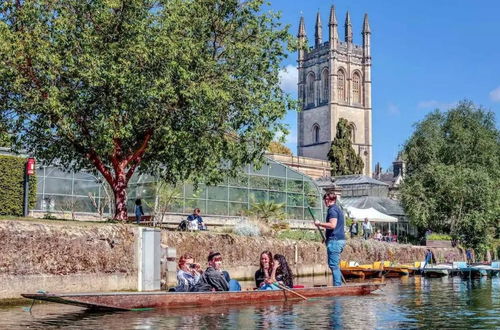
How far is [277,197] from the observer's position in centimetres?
4288

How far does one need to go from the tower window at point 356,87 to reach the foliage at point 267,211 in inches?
4672

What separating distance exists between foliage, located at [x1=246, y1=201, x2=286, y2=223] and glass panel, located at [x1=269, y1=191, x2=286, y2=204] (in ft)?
9.95

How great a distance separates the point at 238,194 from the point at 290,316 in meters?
25.2

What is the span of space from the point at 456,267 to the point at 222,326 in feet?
91.0

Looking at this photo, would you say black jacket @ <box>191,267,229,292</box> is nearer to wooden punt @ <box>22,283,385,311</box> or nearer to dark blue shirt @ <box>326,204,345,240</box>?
wooden punt @ <box>22,283,385,311</box>

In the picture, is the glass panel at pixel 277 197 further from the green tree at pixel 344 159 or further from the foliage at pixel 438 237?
the green tree at pixel 344 159

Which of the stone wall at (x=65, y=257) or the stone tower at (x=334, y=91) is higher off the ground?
the stone tower at (x=334, y=91)

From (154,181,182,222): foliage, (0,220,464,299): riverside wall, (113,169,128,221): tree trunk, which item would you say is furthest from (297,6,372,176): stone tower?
(0,220,464,299): riverside wall

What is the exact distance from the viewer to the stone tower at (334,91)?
489ft

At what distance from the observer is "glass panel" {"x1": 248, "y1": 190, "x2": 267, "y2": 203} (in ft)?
135

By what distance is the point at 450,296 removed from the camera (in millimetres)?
22766

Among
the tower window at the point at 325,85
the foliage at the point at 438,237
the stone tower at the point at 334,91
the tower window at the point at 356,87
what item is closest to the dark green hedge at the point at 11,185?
the foliage at the point at 438,237

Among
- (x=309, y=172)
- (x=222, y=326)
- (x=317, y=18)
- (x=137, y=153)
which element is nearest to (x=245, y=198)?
(x=137, y=153)

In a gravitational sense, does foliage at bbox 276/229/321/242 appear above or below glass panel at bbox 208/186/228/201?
below
